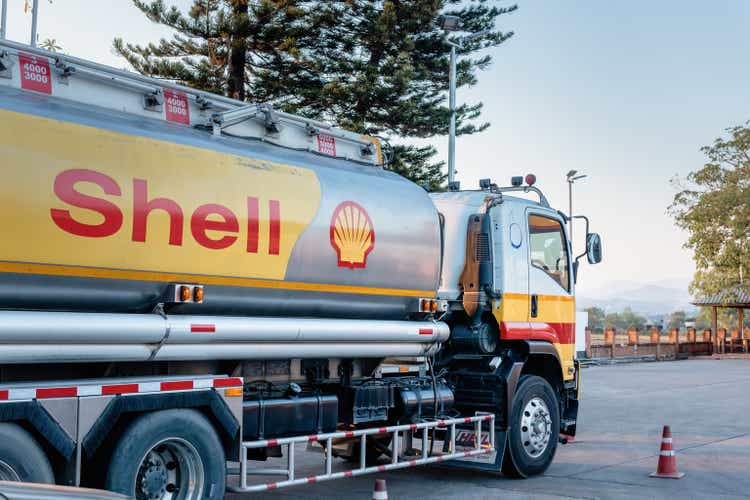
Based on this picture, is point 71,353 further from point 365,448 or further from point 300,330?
point 365,448

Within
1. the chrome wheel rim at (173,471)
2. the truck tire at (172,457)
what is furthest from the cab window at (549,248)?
the chrome wheel rim at (173,471)

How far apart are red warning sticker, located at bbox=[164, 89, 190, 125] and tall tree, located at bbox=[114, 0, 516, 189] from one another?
1549 centimetres

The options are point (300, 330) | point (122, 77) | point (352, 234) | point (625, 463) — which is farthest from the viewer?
point (625, 463)

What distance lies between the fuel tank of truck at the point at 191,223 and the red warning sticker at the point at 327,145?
0.13m

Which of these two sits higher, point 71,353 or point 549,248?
point 549,248

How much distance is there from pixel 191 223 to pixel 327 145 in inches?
94.9

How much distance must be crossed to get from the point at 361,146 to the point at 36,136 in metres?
4.00

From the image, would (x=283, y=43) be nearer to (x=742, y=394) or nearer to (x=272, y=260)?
(x=742, y=394)

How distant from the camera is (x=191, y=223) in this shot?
22.8ft

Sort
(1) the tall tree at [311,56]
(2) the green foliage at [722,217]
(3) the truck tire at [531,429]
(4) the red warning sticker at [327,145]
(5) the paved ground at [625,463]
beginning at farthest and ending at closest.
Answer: (2) the green foliage at [722,217] < (1) the tall tree at [311,56] < (3) the truck tire at [531,429] < (5) the paved ground at [625,463] < (4) the red warning sticker at [327,145]

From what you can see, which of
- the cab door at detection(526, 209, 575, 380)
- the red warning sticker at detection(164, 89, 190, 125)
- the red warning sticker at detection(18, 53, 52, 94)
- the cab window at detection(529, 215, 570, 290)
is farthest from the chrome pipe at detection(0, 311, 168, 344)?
the cab window at detection(529, 215, 570, 290)

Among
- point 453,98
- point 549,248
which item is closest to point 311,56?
point 453,98

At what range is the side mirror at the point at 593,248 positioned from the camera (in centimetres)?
1124

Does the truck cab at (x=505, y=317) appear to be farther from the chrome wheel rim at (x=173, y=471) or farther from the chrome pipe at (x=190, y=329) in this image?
the chrome wheel rim at (x=173, y=471)
